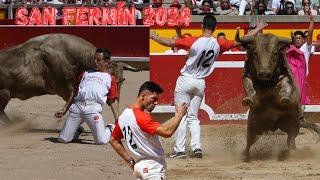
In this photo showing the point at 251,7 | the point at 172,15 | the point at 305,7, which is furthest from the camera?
the point at 251,7

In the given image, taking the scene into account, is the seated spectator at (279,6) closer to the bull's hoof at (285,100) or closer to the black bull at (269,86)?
the black bull at (269,86)

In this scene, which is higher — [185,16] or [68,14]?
[185,16]

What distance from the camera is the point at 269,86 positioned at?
11.8 meters

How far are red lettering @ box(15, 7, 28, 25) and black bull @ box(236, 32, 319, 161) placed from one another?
45.3 ft

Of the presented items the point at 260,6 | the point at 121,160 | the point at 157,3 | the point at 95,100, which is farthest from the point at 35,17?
the point at 121,160

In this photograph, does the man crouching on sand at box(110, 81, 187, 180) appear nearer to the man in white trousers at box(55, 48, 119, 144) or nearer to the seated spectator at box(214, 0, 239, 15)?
the man in white trousers at box(55, 48, 119, 144)

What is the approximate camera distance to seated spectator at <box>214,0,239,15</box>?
23.4 m

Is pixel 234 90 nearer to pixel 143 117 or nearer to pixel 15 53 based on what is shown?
pixel 15 53

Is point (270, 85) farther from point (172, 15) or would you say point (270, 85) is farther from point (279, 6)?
point (279, 6)

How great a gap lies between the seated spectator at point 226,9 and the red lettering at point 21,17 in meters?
4.88

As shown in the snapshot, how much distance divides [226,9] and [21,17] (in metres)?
5.21

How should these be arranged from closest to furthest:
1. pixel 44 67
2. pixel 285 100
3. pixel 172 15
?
pixel 285 100, pixel 44 67, pixel 172 15

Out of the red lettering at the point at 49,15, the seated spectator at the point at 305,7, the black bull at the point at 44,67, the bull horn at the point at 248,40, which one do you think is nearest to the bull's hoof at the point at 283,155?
the bull horn at the point at 248,40

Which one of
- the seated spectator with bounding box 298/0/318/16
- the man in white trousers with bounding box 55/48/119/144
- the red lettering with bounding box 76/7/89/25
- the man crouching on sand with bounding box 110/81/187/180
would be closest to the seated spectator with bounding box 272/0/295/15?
the seated spectator with bounding box 298/0/318/16
